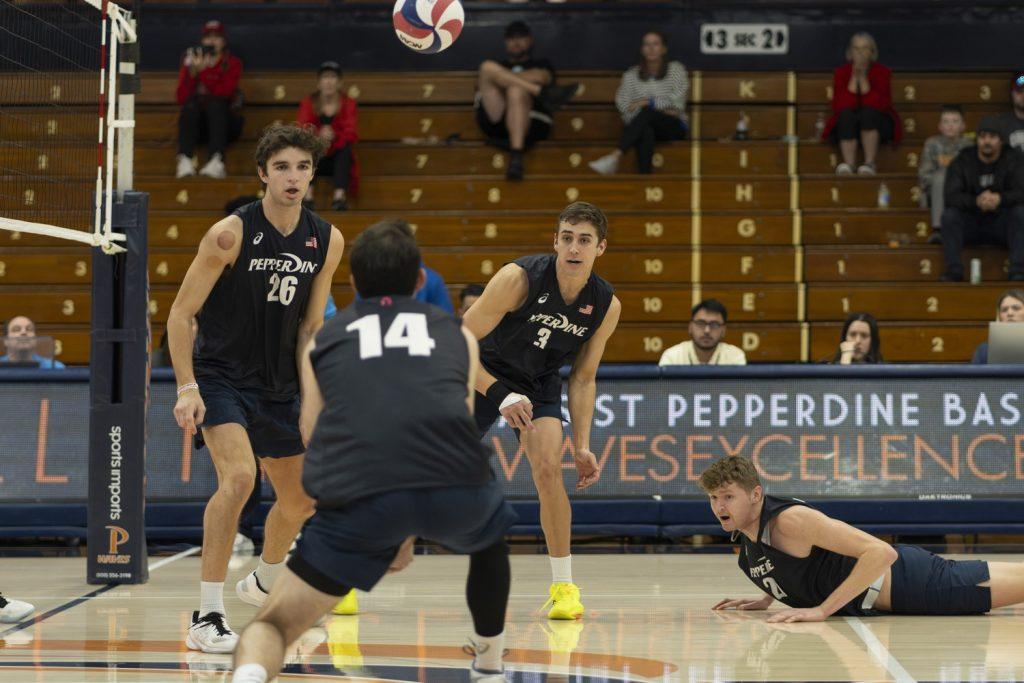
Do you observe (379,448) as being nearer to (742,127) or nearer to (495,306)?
(495,306)

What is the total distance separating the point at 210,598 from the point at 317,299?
4.28 ft

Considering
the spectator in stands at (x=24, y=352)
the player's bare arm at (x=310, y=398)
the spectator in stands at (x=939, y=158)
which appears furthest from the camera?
the spectator in stands at (x=939, y=158)

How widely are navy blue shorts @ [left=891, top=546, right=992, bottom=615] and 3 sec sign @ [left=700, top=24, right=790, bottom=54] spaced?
996 centimetres

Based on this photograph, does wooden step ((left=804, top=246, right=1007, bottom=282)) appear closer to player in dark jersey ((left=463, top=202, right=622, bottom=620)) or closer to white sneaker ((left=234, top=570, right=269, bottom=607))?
player in dark jersey ((left=463, top=202, right=622, bottom=620))

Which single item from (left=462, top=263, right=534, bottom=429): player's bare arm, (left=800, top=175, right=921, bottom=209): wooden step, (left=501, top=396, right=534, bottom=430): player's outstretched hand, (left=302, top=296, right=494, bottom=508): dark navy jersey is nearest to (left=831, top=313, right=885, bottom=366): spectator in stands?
(left=462, top=263, right=534, bottom=429): player's bare arm

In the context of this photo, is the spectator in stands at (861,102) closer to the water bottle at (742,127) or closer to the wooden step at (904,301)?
the water bottle at (742,127)

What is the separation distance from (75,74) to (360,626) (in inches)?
366

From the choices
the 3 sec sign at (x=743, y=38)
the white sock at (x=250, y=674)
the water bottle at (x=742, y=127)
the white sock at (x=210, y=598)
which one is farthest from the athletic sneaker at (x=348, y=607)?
the 3 sec sign at (x=743, y=38)

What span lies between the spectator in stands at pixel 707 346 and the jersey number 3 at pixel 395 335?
587 cm

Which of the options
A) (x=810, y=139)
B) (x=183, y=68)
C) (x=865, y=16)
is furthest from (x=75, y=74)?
(x=865, y=16)

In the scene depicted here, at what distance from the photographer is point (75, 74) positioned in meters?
13.5

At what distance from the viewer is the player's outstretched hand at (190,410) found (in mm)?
5188

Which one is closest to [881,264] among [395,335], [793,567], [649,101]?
[649,101]

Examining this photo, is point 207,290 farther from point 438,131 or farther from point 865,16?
point 865,16
